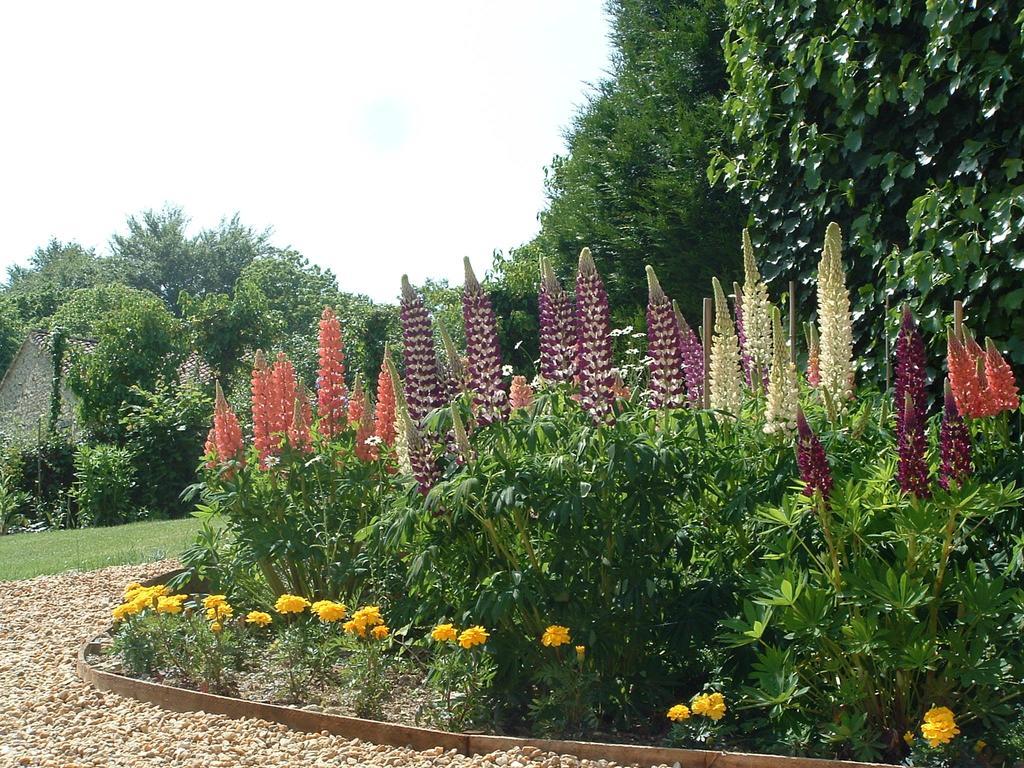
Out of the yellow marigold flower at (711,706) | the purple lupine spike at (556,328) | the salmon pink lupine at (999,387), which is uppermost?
the purple lupine spike at (556,328)

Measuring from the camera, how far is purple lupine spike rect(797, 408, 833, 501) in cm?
335

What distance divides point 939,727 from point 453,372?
2361 mm

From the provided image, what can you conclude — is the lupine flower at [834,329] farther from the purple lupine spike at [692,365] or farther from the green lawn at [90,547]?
the green lawn at [90,547]

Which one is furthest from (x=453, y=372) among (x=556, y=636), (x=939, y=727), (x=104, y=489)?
(x=104, y=489)

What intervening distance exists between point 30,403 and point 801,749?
2580 cm

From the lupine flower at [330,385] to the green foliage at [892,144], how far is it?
9.73ft

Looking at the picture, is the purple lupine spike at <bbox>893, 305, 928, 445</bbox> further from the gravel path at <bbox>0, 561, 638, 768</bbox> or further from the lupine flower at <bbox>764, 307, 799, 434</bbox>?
the gravel path at <bbox>0, 561, 638, 768</bbox>

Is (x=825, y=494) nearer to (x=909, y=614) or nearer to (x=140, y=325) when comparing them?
(x=909, y=614)

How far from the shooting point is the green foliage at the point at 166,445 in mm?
16547

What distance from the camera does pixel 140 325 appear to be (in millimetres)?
18969

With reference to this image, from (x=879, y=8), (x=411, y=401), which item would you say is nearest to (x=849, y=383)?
(x=411, y=401)

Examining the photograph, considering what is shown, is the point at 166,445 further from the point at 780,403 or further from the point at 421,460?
the point at 780,403

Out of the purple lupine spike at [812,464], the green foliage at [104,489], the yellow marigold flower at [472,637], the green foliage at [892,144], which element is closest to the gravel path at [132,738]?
→ the yellow marigold flower at [472,637]

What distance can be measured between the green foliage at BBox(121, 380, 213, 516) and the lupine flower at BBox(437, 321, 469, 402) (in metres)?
12.6
